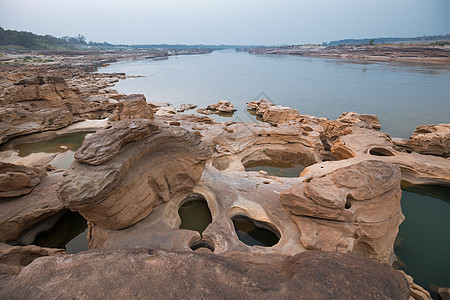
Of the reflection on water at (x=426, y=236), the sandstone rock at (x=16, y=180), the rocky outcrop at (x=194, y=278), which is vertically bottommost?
the reflection on water at (x=426, y=236)

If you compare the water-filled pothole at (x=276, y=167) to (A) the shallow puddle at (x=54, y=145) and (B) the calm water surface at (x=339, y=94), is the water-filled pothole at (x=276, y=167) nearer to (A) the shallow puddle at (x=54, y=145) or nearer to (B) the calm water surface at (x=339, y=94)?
(B) the calm water surface at (x=339, y=94)

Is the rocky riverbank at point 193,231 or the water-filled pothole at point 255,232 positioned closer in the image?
the rocky riverbank at point 193,231

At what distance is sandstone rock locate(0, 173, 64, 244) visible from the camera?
19.5ft

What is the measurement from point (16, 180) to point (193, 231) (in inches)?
227

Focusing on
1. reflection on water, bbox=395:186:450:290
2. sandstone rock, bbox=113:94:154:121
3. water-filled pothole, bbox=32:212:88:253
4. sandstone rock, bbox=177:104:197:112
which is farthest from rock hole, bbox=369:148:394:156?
sandstone rock, bbox=177:104:197:112

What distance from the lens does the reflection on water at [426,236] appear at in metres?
6.16

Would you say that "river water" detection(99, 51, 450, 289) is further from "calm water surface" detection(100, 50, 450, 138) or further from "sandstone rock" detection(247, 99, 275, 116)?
"sandstone rock" detection(247, 99, 275, 116)

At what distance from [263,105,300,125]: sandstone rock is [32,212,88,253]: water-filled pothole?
16828 mm

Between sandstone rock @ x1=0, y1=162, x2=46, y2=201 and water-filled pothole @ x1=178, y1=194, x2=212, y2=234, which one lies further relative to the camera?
water-filled pothole @ x1=178, y1=194, x2=212, y2=234

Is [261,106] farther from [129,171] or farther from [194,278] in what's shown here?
[194,278]

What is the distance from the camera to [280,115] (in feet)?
64.7

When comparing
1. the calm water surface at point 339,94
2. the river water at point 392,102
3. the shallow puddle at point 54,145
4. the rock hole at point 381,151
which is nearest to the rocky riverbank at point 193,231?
the rock hole at point 381,151

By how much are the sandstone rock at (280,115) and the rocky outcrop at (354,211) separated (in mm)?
13289

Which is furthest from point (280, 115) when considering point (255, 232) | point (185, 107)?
point (255, 232)
